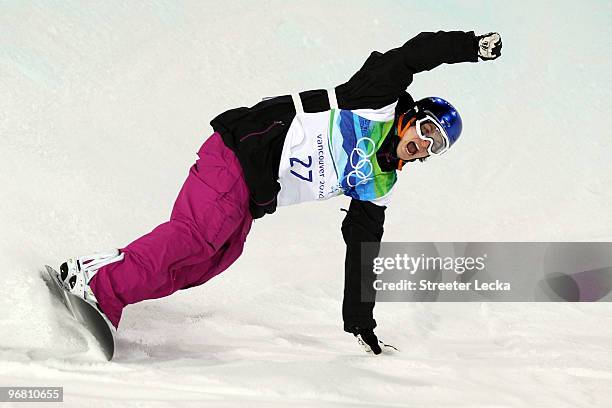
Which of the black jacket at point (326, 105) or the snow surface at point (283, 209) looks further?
the black jacket at point (326, 105)

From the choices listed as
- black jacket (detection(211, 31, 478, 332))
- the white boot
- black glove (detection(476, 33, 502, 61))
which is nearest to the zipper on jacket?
black jacket (detection(211, 31, 478, 332))

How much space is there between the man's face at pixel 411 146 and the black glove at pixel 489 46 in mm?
322

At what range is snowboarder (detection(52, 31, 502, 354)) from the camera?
7.50ft

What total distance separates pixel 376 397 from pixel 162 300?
131cm

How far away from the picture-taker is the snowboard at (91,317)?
Result: 2.07 metres

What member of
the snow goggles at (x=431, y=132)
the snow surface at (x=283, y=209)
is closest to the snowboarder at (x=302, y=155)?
→ the snow goggles at (x=431, y=132)

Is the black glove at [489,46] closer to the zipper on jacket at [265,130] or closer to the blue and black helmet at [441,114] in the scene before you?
the blue and black helmet at [441,114]

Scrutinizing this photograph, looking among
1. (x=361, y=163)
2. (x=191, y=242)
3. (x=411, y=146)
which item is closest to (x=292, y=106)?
(x=361, y=163)

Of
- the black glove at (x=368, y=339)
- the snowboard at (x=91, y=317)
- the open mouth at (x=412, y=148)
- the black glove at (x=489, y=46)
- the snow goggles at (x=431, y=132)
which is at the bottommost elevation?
the snowboard at (x=91, y=317)

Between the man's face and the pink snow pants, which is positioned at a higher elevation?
the man's face

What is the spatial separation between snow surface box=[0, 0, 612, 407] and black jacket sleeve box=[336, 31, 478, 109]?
2.66 feet

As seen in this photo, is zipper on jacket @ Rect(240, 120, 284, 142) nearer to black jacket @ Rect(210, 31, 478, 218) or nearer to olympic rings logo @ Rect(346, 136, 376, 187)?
black jacket @ Rect(210, 31, 478, 218)

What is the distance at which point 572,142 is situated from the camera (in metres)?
5.27

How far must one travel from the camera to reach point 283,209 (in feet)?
14.3
